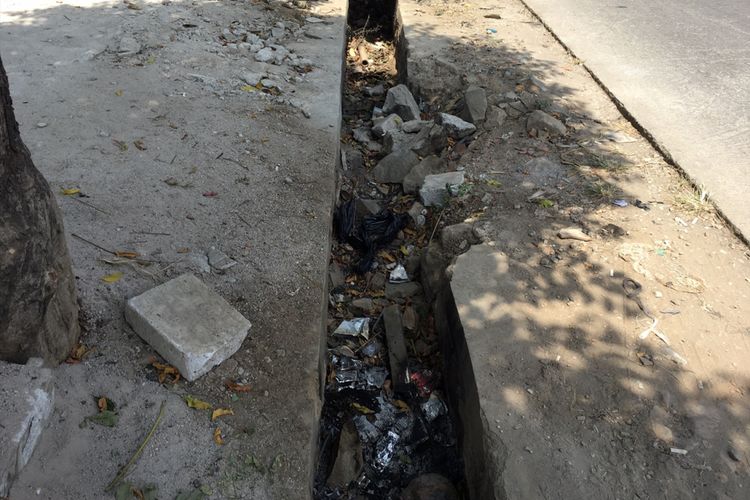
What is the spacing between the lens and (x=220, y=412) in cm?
246

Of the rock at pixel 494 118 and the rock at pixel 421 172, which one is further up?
the rock at pixel 494 118

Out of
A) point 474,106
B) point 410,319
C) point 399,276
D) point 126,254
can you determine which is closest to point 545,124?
point 474,106

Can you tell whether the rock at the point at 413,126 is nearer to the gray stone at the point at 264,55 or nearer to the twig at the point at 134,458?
the gray stone at the point at 264,55

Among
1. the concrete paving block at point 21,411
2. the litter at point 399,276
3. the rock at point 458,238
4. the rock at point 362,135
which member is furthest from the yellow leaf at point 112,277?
the rock at point 362,135

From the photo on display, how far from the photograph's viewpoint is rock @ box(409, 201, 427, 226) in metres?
4.53

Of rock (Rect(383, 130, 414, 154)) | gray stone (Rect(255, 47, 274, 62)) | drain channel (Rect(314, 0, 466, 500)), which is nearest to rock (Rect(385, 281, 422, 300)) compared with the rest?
drain channel (Rect(314, 0, 466, 500))

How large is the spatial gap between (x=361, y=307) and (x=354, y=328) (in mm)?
258

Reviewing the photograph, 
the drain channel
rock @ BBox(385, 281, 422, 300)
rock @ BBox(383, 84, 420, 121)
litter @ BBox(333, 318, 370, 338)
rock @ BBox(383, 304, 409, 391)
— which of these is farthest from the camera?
rock @ BBox(383, 84, 420, 121)

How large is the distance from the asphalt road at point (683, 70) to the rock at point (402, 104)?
6.35 feet

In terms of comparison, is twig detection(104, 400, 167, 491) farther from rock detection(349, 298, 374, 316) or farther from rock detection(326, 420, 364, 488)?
rock detection(349, 298, 374, 316)

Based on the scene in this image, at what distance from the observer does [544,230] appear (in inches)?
147

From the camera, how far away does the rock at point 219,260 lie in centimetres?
317

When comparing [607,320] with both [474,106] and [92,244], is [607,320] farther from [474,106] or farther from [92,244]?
[474,106]

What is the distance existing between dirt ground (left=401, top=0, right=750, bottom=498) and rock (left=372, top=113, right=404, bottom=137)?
0.94 metres
